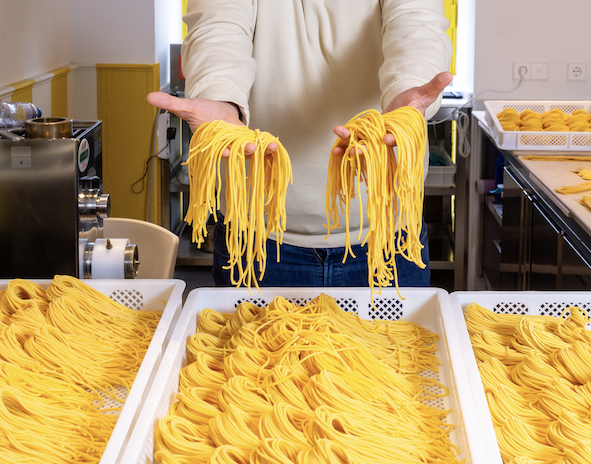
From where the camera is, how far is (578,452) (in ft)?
2.84

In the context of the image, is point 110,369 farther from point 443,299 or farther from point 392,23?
point 392,23

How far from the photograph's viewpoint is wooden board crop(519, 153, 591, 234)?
5.85ft

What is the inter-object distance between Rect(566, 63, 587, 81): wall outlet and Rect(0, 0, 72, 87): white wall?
2.74m

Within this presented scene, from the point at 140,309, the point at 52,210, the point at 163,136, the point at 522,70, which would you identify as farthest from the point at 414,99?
the point at 163,136

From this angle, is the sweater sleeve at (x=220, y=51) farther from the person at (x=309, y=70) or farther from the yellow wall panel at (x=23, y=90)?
the yellow wall panel at (x=23, y=90)

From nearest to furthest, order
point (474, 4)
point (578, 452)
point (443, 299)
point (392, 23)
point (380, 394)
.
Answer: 1. point (578, 452)
2. point (380, 394)
3. point (443, 299)
4. point (392, 23)
5. point (474, 4)

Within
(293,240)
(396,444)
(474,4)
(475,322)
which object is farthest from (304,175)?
(474,4)

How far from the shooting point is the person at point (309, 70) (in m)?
1.33

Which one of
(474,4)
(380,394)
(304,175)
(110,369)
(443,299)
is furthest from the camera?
(474,4)

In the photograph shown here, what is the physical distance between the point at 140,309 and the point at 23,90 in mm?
1755

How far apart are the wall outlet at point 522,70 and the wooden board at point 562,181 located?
1.06 metres

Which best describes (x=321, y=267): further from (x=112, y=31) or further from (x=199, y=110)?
(x=112, y=31)

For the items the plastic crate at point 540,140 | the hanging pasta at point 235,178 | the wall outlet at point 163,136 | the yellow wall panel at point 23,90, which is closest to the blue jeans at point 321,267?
the hanging pasta at point 235,178

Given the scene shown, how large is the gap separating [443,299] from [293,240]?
43cm
